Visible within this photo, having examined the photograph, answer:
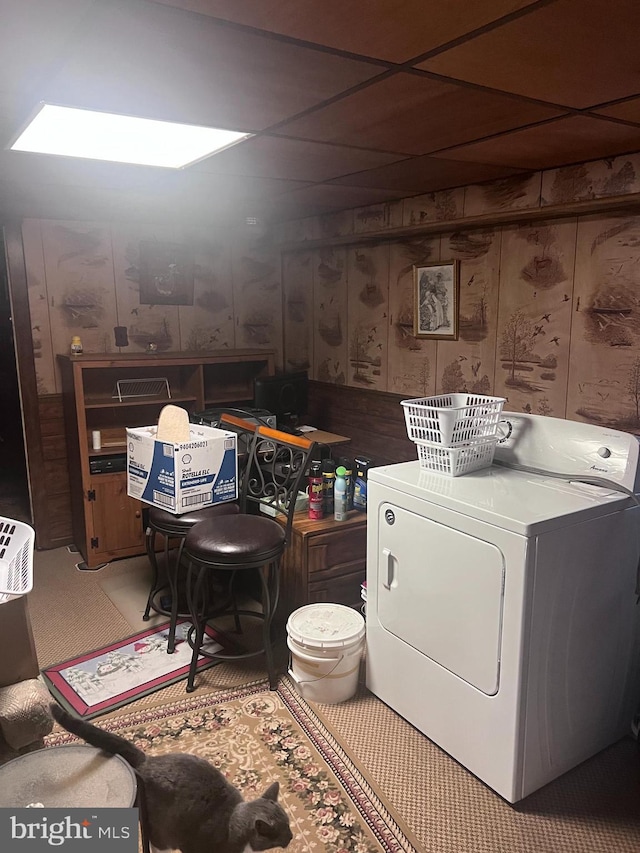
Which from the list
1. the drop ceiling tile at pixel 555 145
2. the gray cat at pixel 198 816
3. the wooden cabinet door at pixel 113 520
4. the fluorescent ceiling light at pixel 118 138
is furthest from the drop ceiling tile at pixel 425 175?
the gray cat at pixel 198 816

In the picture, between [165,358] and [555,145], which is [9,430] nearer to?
[165,358]

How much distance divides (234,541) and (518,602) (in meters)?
1.13

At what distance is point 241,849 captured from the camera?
1438 mm

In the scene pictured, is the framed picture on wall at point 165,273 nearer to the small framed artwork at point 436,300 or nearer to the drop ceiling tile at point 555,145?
the small framed artwork at point 436,300

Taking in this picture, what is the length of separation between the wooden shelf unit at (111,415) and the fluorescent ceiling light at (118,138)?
1482 mm

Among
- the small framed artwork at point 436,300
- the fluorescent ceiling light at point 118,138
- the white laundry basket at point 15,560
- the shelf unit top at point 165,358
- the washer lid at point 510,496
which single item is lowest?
the white laundry basket at point 15,560

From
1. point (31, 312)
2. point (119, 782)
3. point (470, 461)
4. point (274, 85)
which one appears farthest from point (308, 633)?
point (31, 312)

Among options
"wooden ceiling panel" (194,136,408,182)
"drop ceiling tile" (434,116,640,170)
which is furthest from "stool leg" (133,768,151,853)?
"drop ceiling tile" (434,116,640,170)

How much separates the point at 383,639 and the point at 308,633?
30cm

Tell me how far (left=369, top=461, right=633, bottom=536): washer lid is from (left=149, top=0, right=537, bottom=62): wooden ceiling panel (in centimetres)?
128

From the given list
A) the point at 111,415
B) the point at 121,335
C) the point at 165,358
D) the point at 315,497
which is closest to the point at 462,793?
the point at 315,497

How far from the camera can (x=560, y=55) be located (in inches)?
55.6

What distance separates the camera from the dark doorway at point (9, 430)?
3756 mm

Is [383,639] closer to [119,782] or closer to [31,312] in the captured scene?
[119,782]
